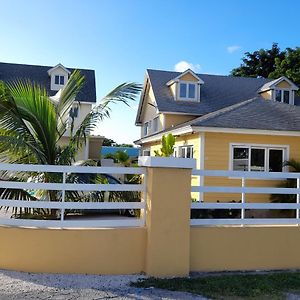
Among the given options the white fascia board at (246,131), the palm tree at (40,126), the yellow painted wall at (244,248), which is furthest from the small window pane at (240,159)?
the yellow painted wall at (244,248)

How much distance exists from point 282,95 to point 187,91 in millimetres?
6170

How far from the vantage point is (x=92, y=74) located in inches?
1300

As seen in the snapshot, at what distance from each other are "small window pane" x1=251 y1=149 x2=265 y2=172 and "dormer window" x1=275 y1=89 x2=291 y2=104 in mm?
10806

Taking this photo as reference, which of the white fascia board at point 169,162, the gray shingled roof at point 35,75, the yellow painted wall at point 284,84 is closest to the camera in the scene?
the white fascia board at point 169,162

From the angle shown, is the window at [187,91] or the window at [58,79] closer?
the window at [187,91]

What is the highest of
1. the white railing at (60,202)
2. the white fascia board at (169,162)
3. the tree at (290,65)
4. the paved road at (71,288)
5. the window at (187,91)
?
Result: the tree at (290,65)

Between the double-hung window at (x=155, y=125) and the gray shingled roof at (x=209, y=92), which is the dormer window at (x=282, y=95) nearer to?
the gray shingled roof at (x=209, y=92)

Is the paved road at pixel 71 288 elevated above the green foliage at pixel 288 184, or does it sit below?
below

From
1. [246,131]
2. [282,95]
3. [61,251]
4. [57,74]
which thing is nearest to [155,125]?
[282,95]

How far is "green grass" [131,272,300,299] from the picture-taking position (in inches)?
201

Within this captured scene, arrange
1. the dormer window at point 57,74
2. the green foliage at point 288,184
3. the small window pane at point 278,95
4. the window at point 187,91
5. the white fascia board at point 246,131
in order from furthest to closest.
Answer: the dormer window at point 57,74 → the small window pane at point 278,95 → the window at point 187,91 → the white fascia board at point 246,131 → the green foliage at point 288,184

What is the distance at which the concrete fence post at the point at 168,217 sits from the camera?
5773 millimetres

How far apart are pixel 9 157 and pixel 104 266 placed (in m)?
3.08

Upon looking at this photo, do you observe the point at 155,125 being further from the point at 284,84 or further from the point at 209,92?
the point at 284,84
